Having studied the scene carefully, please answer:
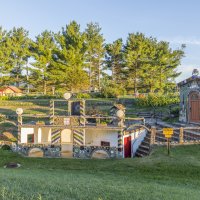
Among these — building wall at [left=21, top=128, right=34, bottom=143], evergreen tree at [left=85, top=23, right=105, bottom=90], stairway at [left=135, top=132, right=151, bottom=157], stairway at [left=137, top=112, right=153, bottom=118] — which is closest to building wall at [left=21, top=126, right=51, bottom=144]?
building wall at [left=21, top=128, right=34, bottom=143]

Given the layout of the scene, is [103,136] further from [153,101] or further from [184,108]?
[153,101]

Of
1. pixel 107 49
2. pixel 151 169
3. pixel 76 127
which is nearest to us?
pixel 151 169

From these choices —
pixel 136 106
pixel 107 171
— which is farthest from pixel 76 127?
pixel 136 106

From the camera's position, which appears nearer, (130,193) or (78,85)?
(130,193)

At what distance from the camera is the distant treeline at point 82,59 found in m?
47.2

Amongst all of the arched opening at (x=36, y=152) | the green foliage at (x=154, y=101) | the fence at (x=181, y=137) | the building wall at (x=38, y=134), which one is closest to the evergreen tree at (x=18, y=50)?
the green foliage at (x=154, y=101)

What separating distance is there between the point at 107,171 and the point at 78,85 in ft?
114

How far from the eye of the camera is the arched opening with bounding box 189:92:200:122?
879 inches

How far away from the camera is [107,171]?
1366 centimetres

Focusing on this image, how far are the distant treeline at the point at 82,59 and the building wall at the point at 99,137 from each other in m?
25.4

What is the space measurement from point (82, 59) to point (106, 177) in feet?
129

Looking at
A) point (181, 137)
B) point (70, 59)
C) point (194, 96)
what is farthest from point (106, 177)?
point (70, 59)

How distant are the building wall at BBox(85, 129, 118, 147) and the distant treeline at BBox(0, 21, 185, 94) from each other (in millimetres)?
25381

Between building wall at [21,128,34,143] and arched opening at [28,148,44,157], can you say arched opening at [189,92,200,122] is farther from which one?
building wall at [21,128,34,143]
